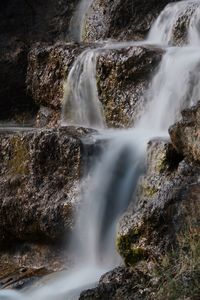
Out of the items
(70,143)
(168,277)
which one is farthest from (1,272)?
(168,277)

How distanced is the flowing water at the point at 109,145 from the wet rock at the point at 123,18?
5.02 feet

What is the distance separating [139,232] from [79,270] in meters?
1.86

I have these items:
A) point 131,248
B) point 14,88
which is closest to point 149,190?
point 131,248

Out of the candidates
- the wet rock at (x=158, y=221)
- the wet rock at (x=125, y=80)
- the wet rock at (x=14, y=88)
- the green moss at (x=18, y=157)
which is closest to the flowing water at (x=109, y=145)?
the wet rock at (x=125, y=80)

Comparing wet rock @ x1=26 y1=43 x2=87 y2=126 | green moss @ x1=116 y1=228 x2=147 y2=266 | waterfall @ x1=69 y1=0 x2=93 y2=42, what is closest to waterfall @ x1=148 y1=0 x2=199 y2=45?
wet rock @ x1=26 y1=43 x2=87 y2=126

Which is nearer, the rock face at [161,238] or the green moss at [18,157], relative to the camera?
the rock face at [161,238]

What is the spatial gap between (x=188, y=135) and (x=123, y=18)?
Result: 7.44 m

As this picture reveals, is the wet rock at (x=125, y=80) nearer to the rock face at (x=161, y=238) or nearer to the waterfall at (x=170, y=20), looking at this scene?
the waterfall at (x=170, y=20)

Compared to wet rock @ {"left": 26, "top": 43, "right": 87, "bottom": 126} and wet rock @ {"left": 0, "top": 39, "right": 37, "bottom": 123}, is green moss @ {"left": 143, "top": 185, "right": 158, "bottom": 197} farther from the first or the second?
wet rock @ {"left": 0, "top": 39, "right": 37, "bottom": 123}

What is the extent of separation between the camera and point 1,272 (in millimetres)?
8938

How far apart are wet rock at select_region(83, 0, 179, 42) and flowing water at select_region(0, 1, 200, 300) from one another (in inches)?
60.2

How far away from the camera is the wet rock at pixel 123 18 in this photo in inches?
559

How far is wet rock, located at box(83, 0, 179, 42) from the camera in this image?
14.2m

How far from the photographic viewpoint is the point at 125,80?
1140cm
